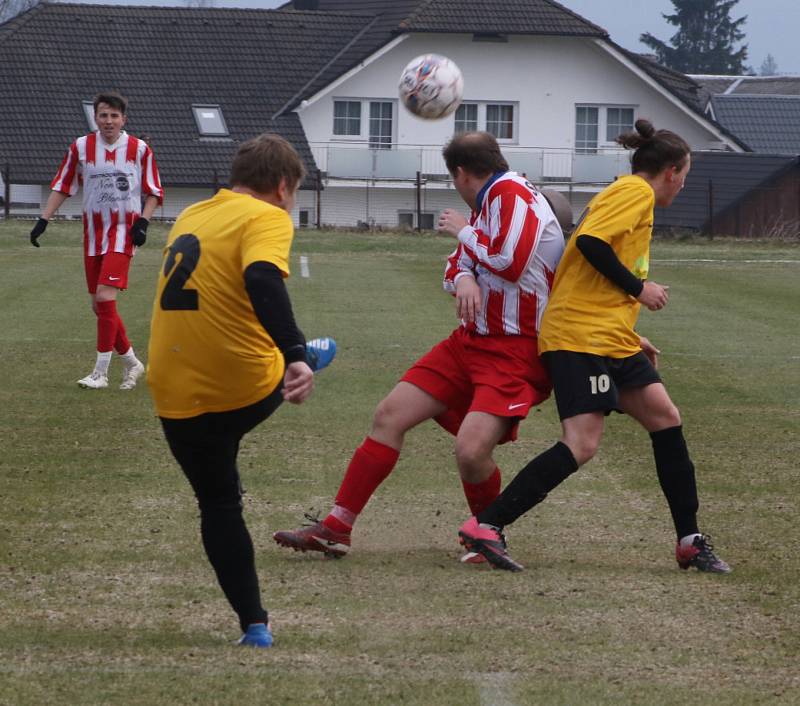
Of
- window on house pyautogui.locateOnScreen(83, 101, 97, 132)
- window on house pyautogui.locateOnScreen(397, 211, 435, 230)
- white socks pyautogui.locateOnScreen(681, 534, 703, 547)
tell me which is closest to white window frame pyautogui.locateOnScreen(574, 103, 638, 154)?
window on house pyautogui.locateOnScreen(397, 211, 435, 230)

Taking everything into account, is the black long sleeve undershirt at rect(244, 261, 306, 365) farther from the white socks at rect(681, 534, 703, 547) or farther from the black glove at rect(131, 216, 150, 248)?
the black glove at rect(131, 216, 150, 248)

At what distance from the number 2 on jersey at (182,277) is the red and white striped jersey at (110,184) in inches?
254

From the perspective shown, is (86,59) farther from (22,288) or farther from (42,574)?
(42,574)

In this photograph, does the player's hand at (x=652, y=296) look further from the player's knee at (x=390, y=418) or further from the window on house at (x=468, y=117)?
the window on house at (x=468, y=117)

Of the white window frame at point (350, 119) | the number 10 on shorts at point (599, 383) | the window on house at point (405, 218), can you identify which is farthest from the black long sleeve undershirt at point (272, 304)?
the white window frame at point (350, 119)

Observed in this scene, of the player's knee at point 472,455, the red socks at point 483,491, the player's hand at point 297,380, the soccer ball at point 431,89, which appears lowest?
the red socks at point 483,491

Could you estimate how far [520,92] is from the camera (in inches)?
1943

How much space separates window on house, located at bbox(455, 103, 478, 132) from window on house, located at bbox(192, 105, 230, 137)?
735cm

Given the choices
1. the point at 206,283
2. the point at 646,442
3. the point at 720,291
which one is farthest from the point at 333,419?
the point at 720,291

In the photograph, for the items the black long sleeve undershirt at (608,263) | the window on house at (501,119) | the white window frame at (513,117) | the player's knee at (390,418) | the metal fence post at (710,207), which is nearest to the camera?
the black long sleeve undershirt at (608,263)

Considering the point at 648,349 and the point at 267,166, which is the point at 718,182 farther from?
the point at 267,166

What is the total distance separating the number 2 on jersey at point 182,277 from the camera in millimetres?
4969

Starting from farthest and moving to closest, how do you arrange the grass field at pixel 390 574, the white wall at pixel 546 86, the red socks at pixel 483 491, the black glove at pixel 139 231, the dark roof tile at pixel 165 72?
1. the white wall at pixel 546 86
2. the dark roof tile at pixel 165 72
3. the black glove at pixel 139 231
4. the red socks at pixel 483 491
5. the grass field at pixel 390 574

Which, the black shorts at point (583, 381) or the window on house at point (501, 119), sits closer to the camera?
the black shorts at point (583, 381)
